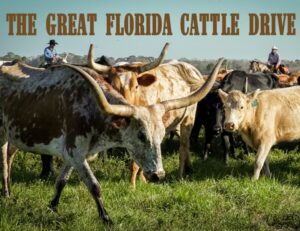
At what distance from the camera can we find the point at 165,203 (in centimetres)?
617

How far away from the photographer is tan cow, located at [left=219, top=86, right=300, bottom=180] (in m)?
8.03

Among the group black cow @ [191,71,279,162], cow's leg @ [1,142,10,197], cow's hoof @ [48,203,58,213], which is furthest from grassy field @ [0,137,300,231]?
black cow @ [191,71,279,162]

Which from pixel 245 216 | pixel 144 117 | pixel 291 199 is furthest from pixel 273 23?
pixel 144 117

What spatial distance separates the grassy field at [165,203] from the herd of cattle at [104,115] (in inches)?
11.3

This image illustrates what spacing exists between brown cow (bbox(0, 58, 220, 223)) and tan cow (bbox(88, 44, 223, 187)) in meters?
0.85

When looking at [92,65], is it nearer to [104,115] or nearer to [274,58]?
[104,115]

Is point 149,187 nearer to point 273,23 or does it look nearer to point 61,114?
point 61,114

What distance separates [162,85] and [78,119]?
314cm

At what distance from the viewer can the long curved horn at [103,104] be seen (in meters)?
4.55

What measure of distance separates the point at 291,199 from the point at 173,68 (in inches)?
134

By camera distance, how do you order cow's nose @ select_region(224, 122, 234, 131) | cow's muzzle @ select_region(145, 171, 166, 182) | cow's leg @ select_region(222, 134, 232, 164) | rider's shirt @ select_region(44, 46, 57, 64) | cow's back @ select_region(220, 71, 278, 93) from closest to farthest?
cow's muzzle @ select_region(145, 171, 166, 182), cow's nose @ select_region(224, 122, 234, 131), cow's leg @ select_region(222, 134, 232, 164), cow's back @ select_region(220, 71, 278, 93), rider's shirt @ select_region(44, 46, 57, 64)

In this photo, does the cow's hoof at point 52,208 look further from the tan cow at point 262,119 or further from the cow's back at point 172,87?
the tan cow at point 262,119

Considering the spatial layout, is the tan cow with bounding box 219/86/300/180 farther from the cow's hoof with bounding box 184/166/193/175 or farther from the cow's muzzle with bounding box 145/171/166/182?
the cow's muzzle with bounding box 145/171/166/182

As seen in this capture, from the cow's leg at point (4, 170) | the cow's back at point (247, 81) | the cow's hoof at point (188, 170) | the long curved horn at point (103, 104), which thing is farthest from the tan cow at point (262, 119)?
the long curved horn at point (103, 104)
